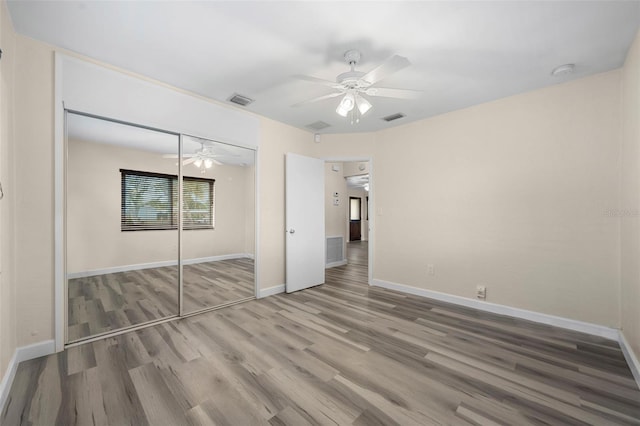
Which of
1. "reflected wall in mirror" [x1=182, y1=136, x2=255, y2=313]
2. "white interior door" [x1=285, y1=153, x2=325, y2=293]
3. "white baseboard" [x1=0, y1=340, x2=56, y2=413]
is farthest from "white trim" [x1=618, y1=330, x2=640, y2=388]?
"white baseboard" [x1=0, y1=340, x2=56, y2=413]

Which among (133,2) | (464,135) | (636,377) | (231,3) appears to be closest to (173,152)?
(133,2)

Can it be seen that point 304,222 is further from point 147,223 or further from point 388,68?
point 388,68

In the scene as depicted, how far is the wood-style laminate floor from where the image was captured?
1539 millimetres

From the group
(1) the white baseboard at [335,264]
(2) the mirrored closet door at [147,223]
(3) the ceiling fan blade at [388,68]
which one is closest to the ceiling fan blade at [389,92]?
(3) the ceiling fan blade at [388,68]

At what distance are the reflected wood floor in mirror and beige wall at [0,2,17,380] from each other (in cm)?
57

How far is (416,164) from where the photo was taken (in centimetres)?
395

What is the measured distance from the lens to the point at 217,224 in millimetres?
3955

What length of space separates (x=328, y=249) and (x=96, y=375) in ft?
14.6

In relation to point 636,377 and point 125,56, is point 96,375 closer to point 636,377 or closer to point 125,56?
point 125,56

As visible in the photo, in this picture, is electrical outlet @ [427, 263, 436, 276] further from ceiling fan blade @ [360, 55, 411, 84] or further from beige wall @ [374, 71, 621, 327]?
ceiling fan blade @ [360, 55, 411, 84]

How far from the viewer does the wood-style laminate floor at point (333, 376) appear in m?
1.54

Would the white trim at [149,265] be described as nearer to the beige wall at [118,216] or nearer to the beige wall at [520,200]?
the beige wall at [118,216]

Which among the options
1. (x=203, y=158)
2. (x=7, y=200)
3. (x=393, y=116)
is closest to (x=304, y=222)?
(x=203, y=158)

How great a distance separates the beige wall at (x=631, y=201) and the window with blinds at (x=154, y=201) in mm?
4315
